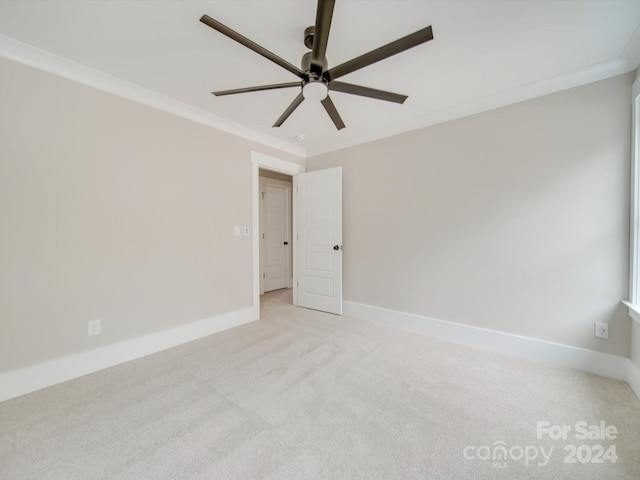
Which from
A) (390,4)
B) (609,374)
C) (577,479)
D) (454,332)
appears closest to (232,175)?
(390,4)

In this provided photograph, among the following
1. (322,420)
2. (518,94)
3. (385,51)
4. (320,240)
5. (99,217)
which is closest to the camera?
(385,51)

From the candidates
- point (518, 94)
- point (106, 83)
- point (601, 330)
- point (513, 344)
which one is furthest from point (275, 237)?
point (601, 330)

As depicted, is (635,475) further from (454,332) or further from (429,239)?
(429,239)

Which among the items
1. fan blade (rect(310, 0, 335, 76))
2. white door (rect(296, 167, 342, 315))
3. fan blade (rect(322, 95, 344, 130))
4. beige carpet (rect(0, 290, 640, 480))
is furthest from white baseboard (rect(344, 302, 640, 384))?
fan blade (rect(310, 0, 335, 76))

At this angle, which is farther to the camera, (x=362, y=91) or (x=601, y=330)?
(x=601, y=330)

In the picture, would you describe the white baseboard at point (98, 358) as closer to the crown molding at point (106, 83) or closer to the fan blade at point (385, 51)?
the crown molding at point (106, 83)

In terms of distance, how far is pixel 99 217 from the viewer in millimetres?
2199

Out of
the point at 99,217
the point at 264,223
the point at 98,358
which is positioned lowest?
the point at 98,358

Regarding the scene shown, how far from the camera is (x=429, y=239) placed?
2.96 meters

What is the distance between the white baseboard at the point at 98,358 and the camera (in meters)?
1.84

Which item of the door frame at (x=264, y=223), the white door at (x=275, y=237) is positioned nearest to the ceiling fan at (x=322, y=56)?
the door frame at (x=264, y=223)

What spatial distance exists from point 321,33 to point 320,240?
2.74 metres

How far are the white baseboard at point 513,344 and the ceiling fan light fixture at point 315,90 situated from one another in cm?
259

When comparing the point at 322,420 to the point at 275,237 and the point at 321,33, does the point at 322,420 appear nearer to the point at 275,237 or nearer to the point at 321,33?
the point at 321,33
